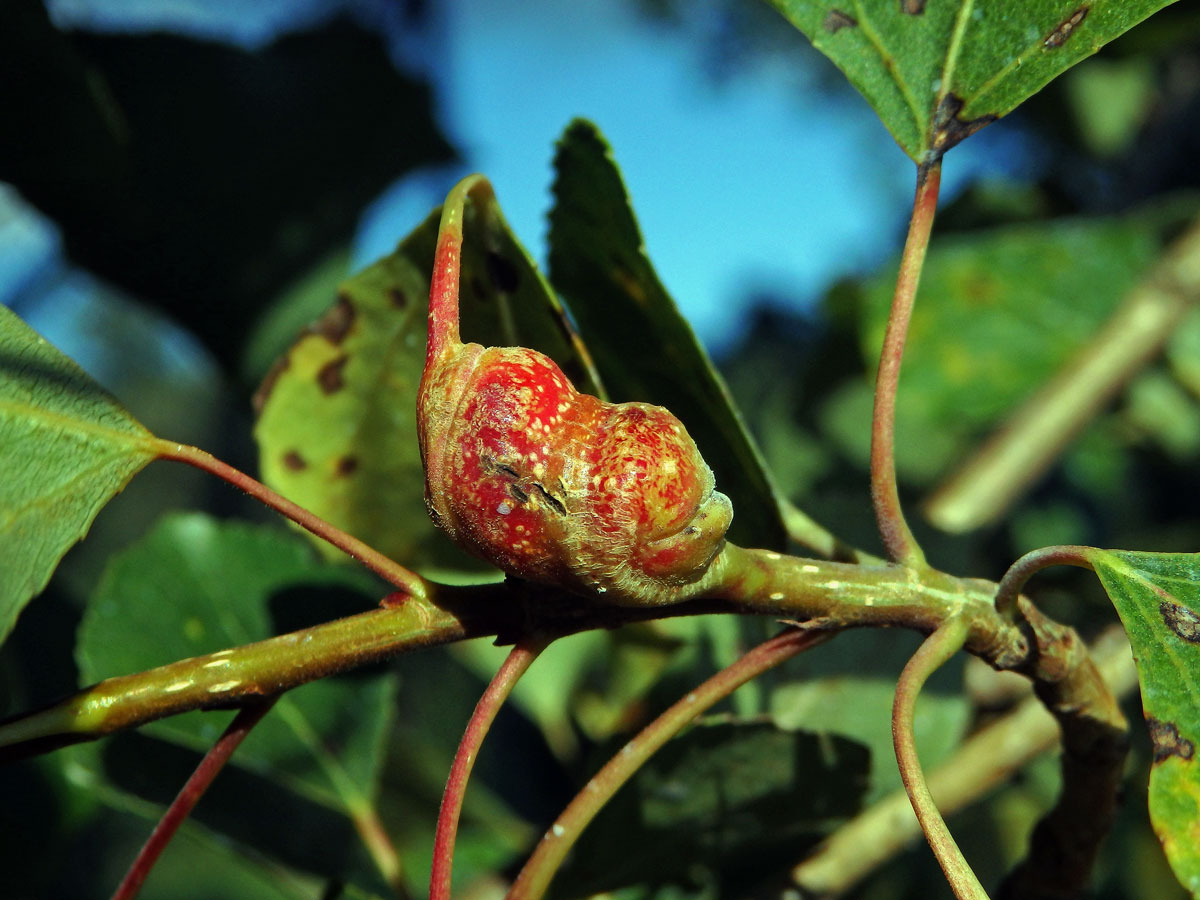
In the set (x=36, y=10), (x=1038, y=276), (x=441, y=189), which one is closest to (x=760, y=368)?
(x=1038, y=276)

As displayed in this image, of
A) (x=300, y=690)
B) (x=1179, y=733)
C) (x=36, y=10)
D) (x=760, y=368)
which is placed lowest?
(x=300, y=690)

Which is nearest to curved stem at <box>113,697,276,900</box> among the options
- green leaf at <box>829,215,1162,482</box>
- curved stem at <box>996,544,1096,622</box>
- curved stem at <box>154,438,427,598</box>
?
curved stem at <box>154,438,427,598</box>

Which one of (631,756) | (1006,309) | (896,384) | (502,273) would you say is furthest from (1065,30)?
(1006,309)

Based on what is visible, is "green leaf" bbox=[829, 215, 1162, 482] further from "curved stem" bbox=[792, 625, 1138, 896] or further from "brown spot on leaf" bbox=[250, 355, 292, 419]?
"brown spot on leaf" bbox=[250, 355, 292, 419]

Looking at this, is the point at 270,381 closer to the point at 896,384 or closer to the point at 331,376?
the point at 331,376

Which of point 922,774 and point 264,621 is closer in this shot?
point 922,774

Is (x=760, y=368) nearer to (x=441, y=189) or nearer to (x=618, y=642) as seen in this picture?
(x=441, y=189)
